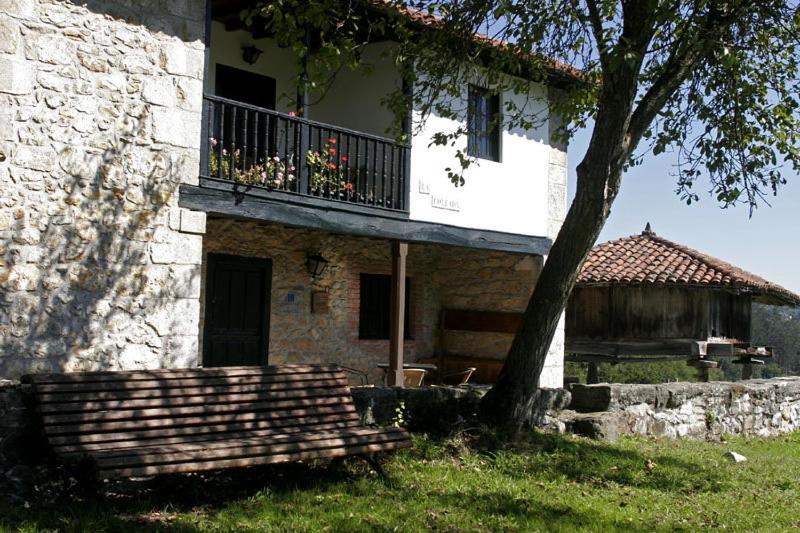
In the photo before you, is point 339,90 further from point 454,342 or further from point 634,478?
point 634,478

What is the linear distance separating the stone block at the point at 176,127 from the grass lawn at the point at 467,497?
3734 mm

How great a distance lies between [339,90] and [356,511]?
25.6ft

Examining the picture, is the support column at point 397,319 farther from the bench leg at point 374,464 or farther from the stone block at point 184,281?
the bench leg at point 374,464

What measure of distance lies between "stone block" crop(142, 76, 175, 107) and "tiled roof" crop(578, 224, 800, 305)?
28.6ft

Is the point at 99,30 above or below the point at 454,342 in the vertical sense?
above

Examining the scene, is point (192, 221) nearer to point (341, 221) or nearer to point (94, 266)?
point (94, 266)

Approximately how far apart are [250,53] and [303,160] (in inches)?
86.7

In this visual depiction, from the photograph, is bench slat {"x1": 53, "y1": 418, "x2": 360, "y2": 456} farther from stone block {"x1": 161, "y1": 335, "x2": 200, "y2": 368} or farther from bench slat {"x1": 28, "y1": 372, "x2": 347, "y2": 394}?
stone block {"x1": 161, "y1": 335, "x2": 200, "y2": 368}

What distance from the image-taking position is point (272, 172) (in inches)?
371

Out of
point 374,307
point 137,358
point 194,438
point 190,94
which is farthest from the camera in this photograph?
point 374,307

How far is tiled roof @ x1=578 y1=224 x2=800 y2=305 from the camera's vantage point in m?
14.7

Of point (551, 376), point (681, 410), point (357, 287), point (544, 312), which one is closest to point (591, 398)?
point (681, 410)

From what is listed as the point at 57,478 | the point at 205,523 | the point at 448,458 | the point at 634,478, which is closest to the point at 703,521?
the point at 634,478

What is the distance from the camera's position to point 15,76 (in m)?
7.55
